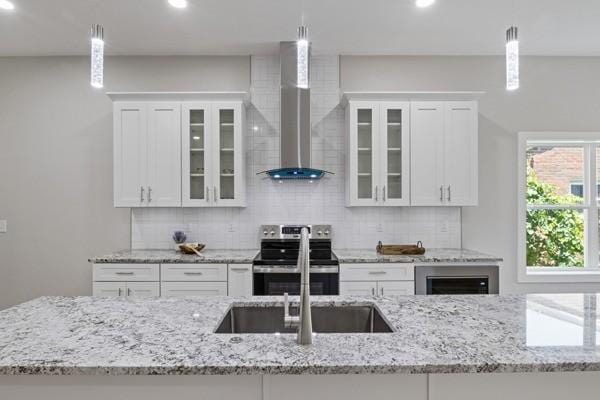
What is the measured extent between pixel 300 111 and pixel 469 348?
271cm

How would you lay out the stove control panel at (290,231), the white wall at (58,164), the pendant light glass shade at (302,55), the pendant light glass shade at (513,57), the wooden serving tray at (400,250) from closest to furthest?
1. the pendant light glass shade at (513,57)
2. the pendant light glass shade at (302,55)
3. the wooden serving tray at (400,250)
4. the stove control panel at (290,231)
5. the white wall at (58,164)

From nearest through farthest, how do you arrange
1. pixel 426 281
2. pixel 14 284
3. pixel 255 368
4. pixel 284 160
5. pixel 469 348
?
pixel 255 368, pixel 469 348, pixel 426 281, pixel 284 160, pixel 14 284

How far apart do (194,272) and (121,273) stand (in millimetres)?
633

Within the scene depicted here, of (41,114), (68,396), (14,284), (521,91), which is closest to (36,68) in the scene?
(41,114)

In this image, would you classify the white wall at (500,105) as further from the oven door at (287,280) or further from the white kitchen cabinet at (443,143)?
the oven door at (287,280)

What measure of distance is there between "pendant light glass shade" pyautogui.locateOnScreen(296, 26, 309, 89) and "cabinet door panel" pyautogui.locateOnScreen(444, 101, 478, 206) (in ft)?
6.54

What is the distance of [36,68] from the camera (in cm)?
387

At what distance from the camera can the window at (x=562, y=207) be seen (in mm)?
3975

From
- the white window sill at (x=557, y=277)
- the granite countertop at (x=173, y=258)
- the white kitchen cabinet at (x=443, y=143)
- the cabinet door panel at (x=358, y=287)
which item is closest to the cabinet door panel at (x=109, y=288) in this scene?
the granite countertop at (x=173, y=258)

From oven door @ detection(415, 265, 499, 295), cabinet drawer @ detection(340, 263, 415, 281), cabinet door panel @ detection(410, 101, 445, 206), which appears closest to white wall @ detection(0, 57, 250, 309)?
cabinet door panel @ detection(410, 101, 445, 206)

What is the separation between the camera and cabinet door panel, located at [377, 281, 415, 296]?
125 inches

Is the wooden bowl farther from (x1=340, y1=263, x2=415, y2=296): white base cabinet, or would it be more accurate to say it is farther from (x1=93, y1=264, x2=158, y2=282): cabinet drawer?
(x1=340, y1=263, x2=415, y2=296): white base cabinet

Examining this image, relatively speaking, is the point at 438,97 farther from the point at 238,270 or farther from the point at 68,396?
the point at 68,396

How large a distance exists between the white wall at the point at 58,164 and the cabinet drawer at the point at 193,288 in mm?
978
